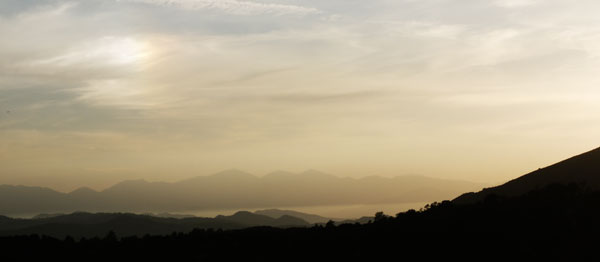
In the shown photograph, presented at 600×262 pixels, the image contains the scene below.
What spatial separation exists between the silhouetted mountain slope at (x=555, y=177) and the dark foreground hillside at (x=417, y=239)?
900cm

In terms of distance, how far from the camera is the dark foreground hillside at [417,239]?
5766 centimetres

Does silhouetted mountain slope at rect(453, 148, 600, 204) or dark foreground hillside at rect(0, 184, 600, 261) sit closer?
dark foreground hillside at rect(0, 184, 600, 261)

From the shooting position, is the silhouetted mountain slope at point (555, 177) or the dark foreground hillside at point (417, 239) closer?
the dark foreground hillside at point (417, 239)

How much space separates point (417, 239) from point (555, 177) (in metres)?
29.0

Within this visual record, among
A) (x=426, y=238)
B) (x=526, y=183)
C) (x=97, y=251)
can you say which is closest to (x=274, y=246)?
(x=426, y=238)

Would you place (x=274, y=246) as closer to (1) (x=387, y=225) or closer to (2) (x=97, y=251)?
(1) (x=387, y=225)

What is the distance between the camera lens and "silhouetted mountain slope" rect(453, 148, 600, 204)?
77.2m

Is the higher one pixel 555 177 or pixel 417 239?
pixel 555 177

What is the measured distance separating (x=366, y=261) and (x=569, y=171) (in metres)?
36.0

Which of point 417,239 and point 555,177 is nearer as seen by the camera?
point 417,239

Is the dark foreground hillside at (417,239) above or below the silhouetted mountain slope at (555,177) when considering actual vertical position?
below

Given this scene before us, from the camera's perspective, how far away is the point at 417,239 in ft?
199

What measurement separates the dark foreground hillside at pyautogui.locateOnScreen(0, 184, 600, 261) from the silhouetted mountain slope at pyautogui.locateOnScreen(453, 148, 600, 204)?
9002mm

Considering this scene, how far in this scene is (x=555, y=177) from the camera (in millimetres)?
80812
